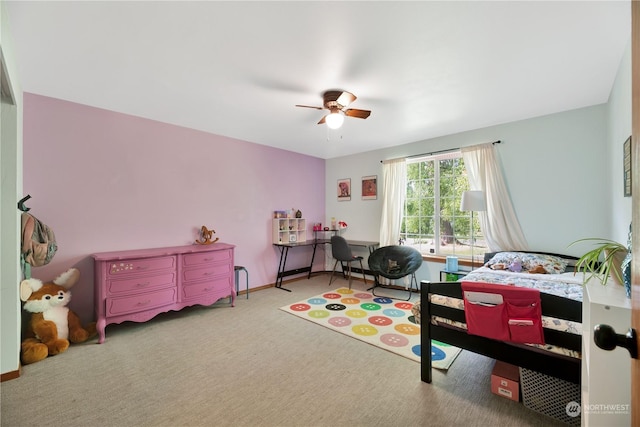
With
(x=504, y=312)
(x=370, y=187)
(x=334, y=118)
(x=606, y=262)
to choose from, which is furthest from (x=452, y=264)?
(x=334, y=118)

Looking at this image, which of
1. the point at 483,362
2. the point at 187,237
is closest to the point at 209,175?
the point at 187,237

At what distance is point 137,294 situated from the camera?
114 inches

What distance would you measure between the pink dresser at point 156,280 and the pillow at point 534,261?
11.1 ft

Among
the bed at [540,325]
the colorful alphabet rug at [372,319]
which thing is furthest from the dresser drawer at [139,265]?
the bed at [540,325]

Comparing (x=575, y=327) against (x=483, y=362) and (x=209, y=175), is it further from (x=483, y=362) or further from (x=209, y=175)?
(x=209, y=175)

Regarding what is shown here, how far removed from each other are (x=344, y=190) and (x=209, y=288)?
10.2 ft

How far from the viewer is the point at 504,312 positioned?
5.50 feet

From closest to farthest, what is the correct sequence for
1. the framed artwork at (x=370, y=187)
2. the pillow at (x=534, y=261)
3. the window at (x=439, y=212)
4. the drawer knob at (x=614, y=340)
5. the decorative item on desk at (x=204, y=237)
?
the drawer knob at (x=614, y=340)
the pillow at (x=534, y=261)
the decorative item on desk at (x=204, y=237)
the window at (x=439, y=212)
the framed artwork at (x=370, y=187)

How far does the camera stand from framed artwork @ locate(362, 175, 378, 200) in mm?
5023

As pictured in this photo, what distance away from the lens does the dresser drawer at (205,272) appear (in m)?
3.30

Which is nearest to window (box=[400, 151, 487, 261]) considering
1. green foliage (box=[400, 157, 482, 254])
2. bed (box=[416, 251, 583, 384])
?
green foliage (box=[400, 157, 482, 254])

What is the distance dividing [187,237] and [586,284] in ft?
13.0

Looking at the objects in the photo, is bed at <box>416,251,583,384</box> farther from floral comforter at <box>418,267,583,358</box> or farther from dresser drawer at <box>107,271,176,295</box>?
dresser drawer at <box>107,271,176,295</box>

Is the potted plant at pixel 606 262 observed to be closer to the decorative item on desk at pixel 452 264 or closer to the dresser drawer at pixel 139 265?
the decorative item on desk at pixel 452 264
